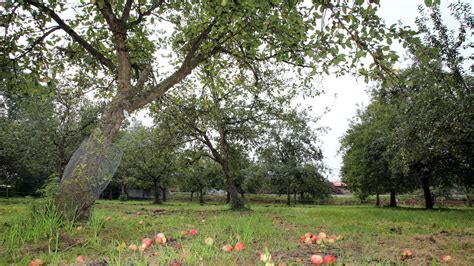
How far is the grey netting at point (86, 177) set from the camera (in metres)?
5.18

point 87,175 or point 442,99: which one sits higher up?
point 442,99

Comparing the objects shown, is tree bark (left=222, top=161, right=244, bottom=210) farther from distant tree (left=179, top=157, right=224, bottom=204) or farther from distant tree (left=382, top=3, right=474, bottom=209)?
distant tree (left=179, top=157, right=224, bottom=204)

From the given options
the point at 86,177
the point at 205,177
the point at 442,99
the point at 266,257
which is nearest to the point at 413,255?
the point at 266,257

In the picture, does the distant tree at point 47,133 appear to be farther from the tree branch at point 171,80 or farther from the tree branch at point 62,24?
the tree branch at point 171,80

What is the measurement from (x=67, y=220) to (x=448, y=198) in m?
49.1

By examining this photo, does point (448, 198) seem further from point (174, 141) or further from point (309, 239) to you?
point (309, 239)

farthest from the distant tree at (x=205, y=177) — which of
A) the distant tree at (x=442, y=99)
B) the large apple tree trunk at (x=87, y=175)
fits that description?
the large apple tree trunk at (x=87, y=175)

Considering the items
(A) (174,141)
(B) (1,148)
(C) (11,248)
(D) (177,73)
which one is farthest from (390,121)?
(B) (1,148)

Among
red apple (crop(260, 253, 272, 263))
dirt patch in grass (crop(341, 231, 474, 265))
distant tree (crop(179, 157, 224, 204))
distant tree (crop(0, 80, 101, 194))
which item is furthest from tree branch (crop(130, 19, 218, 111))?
distant tree (crop(179, 157, 224, 204))

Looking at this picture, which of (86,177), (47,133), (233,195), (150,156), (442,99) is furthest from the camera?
(47,133)

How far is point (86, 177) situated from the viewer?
5191 mm

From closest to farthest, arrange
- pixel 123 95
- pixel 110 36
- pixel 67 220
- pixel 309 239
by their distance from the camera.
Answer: pixel 309 239 < pixel 67 220 < pixel 123 95 < pixel 110 36

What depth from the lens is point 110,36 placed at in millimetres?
8555

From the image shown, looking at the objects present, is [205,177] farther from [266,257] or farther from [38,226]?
[266,257]
